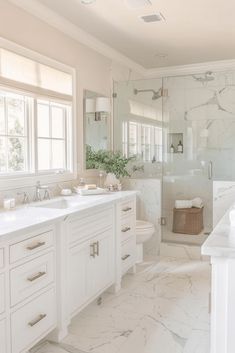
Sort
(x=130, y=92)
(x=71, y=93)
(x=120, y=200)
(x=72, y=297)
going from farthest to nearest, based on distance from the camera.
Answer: (x=130, y=92), (x=71, y=93), (x=120, y=200), (x=72, y=297)

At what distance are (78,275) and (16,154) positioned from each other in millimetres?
1155

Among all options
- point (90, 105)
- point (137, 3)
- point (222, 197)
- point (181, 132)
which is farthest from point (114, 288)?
point (181, 132)

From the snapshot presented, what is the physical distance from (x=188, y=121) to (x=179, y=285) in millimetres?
2541

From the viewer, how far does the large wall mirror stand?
151 inches

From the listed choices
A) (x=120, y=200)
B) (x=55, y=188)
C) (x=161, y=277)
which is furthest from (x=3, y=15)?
(x=161, y=277)

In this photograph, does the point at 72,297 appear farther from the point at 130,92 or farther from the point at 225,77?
the point at 225,77

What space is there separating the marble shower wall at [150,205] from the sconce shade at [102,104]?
973 millimetres

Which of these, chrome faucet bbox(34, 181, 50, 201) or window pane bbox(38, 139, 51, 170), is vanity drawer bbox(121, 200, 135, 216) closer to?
chrome faucet bbox(34, 181, 50, 201)

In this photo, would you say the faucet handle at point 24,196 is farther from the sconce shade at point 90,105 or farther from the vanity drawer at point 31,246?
the sconce shade at point 90,105

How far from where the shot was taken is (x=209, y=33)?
12.1 ft

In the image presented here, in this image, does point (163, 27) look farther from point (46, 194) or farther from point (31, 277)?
point (31, 277)

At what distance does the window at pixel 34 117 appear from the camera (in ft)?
9.18

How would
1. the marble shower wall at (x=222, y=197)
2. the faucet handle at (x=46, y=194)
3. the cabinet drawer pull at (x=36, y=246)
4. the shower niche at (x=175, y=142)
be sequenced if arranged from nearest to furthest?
the cabinet drawer pull at (x=36, y=246) < the faucet handle at (x=46, y=194) < the marble shower wall at (x=222, y=197) < the shower niche at (x=175, y=142)

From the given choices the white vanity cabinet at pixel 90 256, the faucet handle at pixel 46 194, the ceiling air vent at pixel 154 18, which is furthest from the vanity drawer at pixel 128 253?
the ceiling air vent at pixel 154 18
